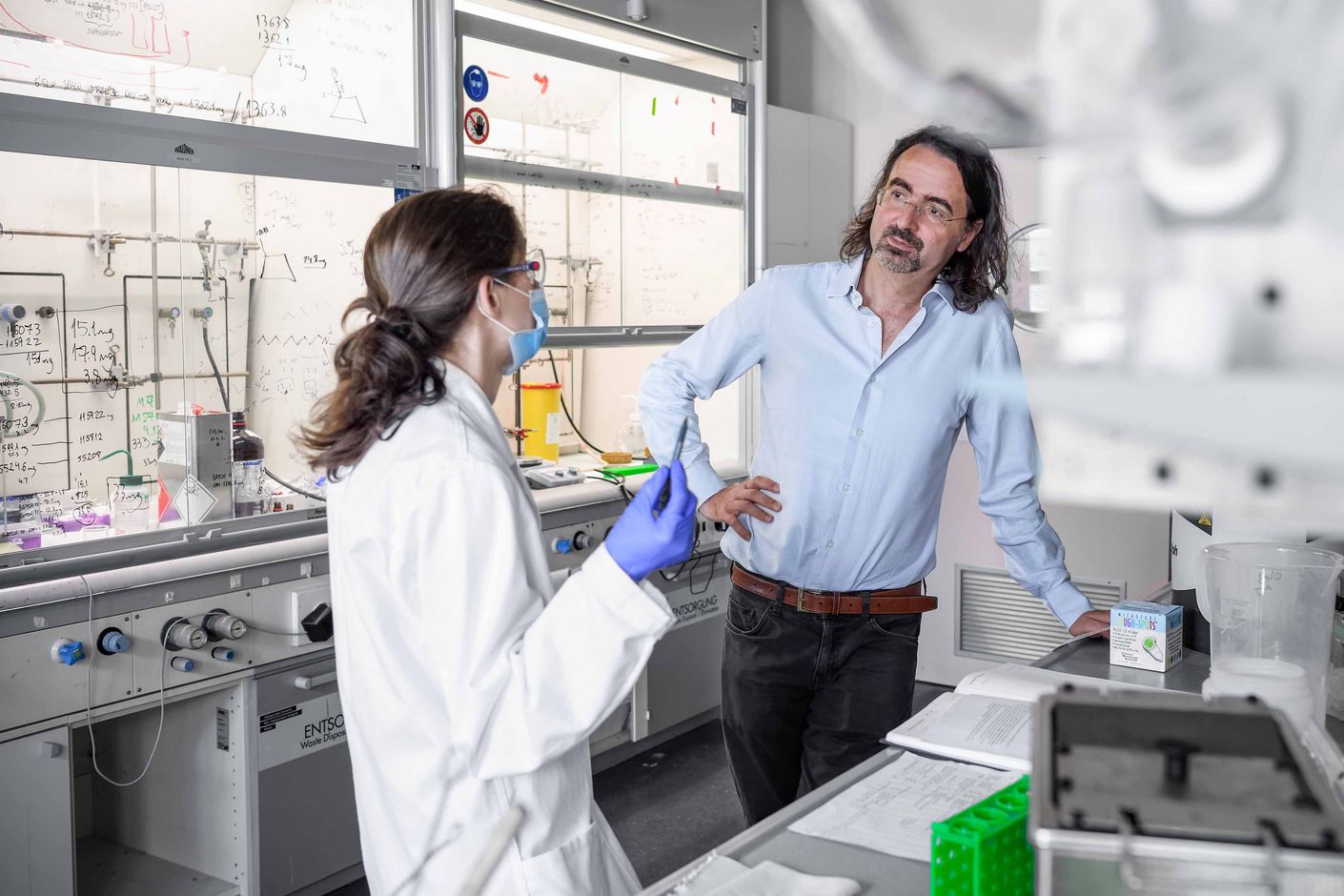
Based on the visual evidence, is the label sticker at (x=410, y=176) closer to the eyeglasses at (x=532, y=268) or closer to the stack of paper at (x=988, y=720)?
the eyeglasses at (x=532, y=268)

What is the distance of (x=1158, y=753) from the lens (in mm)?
859

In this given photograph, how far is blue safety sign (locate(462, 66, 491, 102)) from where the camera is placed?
2836mm

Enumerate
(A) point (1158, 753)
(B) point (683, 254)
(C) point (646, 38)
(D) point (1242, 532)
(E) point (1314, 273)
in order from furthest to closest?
(B) point (683, 254) → (C) point (646, 38) → (D) point (1242, 532) → (A) point (1158, 753) → (E) point (1314, 273)

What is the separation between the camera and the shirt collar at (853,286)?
2.07 m

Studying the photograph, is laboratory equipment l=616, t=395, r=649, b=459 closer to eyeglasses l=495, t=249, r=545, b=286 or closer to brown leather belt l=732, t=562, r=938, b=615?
brown leather belt l=732, t=562, r=938, b=615

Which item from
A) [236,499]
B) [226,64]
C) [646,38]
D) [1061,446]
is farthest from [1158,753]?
[646,38]

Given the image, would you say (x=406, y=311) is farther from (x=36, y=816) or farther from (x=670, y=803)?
(x=670, y=803)

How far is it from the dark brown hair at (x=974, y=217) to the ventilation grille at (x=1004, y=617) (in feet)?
6.41

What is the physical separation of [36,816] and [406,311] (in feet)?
4.54

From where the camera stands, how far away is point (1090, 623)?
75.0 inches

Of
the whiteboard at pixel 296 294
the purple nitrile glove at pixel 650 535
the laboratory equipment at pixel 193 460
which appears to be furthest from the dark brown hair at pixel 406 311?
the whiteboard at pixel 296 294

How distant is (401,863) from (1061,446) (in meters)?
0.93

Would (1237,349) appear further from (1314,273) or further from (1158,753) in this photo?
(1158,753)

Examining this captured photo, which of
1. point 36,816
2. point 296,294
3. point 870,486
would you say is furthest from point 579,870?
point 296,294
